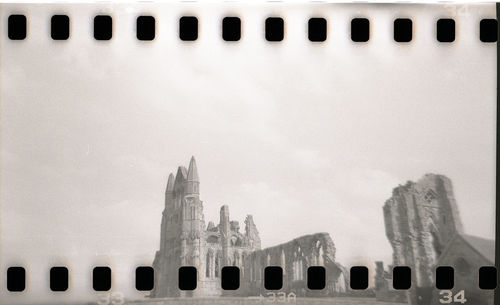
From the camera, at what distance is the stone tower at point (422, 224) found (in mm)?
9625

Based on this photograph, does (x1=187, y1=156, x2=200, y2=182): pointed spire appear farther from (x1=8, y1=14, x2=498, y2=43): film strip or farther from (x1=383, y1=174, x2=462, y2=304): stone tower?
(x1=383, y1=174, x2=462, y2=304): stone tower

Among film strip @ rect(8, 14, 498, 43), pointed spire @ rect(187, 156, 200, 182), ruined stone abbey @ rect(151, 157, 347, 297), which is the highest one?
film strip @ rect(8, 14, 498, 43)

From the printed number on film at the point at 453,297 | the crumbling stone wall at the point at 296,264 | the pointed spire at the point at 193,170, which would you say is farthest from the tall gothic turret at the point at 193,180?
the printed number on film at the point at 453,297

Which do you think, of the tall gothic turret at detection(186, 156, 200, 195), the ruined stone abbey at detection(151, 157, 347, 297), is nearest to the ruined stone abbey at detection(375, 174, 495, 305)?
the ruined stone abbey at detection(151, 157, 347, 297)

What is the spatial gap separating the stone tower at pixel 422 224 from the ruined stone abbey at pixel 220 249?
1019 mm

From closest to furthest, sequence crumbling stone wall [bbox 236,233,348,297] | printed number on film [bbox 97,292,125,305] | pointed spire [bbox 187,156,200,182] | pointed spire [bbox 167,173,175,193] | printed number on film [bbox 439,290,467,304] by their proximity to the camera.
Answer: printed number on film [bbox 97,292,125,305] → printed number on film [bbox 439,290,467,304] → crumbling stone wall [bbox 236,233,348,297] → pointed spire [bbox 187,156,200,182] → pointed spire [bbox 167,173,175,193]

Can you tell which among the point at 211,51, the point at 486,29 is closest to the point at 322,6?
the point at 211,51

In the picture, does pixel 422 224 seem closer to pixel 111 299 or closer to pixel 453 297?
pixel 453 297

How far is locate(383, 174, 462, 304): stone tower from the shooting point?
962 cm

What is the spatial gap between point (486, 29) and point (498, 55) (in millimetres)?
438

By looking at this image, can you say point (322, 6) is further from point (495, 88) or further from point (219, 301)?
point (219, 301)

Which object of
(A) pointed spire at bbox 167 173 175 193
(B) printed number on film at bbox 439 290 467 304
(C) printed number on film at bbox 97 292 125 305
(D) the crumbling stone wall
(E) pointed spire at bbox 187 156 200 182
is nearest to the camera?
(C) printed number on film at bbox 97 292 125 305

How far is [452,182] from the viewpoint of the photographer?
9.64 m

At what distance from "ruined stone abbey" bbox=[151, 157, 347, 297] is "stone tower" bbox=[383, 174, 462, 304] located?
1019 millimetres
